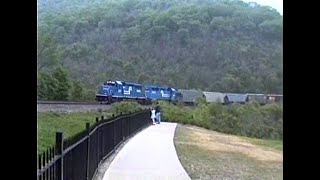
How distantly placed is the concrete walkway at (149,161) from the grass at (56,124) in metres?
0.91

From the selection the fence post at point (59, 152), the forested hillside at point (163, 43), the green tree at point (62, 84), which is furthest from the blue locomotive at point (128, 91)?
the fence post at point (59, 152)

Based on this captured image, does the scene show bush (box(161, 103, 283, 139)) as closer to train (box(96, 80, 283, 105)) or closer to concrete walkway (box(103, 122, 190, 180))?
train (box(96, 80, 283, 105))

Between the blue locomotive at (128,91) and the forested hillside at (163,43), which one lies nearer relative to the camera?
the forested hillside at (163,43)

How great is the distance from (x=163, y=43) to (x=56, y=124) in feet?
3.21

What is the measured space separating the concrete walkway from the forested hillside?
4.31 feet

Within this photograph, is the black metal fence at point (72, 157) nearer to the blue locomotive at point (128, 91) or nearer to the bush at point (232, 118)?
the blue locomotive at point (128, 91)

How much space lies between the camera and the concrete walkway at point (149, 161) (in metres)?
4.48

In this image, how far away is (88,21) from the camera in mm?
2766

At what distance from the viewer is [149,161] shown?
17.8 feet

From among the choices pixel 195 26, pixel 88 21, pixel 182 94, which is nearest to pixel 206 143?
pixel 182 94

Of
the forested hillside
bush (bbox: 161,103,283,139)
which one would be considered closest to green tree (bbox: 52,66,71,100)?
the forested hillside

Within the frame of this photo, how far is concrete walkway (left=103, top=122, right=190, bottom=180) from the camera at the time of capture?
4.48 meters
